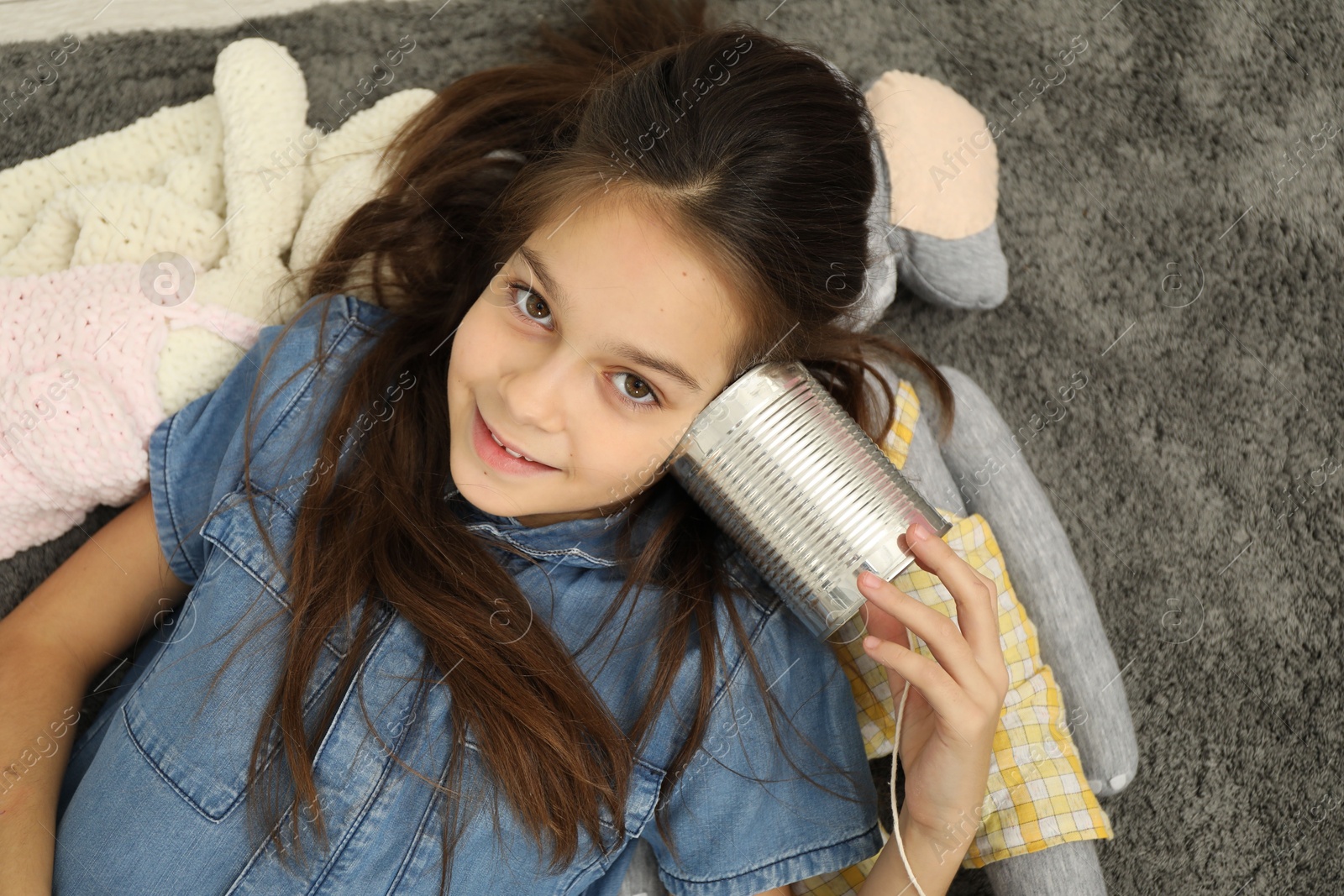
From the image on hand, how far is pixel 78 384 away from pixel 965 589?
2.85 feet

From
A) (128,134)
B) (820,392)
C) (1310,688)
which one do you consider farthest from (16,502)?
(1310,688)

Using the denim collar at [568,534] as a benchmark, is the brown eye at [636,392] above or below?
above

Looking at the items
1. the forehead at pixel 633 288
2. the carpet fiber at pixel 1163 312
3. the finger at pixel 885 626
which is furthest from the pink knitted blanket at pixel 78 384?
the finger at pixel 885 626

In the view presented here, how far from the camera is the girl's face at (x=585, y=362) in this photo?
831 millimetres

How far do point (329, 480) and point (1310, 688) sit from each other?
111 centimetres

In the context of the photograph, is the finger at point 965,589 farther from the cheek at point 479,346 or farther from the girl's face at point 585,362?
the cheek at point 479,346

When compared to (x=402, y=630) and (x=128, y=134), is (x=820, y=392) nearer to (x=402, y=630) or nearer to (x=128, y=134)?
(x=402, y=630)

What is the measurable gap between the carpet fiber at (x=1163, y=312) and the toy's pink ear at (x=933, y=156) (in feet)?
0.38

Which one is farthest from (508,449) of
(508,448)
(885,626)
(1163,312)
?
(1163,312)

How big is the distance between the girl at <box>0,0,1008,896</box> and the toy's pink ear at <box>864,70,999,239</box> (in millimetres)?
218

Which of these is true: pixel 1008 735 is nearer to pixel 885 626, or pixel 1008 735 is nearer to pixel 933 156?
pixel 885 626

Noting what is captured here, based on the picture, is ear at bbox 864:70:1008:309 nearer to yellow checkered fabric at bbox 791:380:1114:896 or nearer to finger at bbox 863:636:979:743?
yellow checkered fabric at bbox 791:380:1114:896

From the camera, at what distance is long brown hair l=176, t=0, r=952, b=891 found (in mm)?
870

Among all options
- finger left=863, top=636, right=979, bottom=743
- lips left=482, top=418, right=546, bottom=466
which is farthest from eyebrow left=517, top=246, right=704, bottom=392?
finger left=863, top=636, right=979, bottom=743
